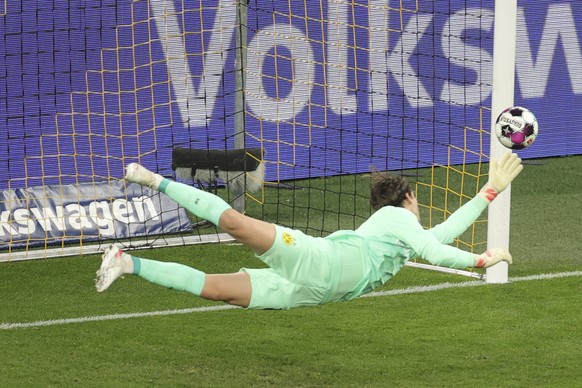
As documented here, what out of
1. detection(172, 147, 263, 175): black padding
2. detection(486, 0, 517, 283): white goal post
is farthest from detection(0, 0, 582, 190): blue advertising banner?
detection(486, 0, 517, 283): white goal post

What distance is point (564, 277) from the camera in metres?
10.1

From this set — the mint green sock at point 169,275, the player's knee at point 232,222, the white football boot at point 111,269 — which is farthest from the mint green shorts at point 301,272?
the white football boot at point 111,269

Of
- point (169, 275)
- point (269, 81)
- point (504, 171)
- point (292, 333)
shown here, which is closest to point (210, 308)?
point (292, 333)

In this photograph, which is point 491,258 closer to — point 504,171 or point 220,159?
point 504,171

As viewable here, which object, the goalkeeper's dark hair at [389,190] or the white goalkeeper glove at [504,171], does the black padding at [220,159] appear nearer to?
the goalkeeper's dark hair at [389,190]

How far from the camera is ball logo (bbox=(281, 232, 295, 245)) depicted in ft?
22.5

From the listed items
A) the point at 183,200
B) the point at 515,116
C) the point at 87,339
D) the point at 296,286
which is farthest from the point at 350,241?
the point at 87,339

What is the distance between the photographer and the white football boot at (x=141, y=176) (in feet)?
22.7

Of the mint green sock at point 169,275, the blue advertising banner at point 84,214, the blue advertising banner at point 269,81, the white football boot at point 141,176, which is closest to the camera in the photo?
the mint green sock at point 169,275

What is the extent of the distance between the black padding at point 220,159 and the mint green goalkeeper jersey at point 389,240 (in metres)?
4.41

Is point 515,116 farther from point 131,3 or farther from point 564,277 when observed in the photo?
point 131,3

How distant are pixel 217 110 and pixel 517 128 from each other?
5958mm

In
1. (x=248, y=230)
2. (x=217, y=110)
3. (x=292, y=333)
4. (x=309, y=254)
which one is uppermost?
(x=248, y=230)

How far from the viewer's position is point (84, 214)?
38.1 feet
